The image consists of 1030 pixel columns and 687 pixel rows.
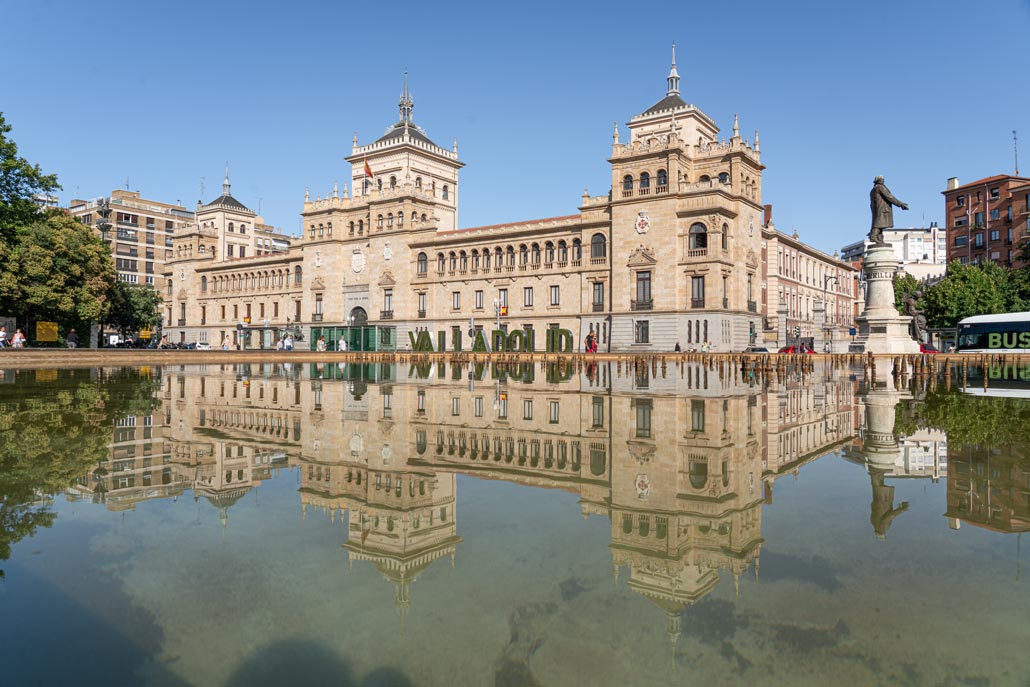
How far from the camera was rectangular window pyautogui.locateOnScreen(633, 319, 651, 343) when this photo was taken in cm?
4353

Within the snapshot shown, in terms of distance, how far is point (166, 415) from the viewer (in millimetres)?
10914

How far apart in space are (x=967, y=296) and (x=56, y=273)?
64129mm

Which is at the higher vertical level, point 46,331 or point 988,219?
point 988,219

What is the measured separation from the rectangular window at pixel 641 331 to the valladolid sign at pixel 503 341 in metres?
4.95

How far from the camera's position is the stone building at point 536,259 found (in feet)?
139

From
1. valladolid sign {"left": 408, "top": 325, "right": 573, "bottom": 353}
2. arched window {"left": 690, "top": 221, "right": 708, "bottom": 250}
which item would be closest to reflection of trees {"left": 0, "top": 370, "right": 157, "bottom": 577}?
valladolid sign {"left": 408, "top": 325, "right": 573, "bottom": 353}

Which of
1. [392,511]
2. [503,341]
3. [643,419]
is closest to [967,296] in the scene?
[503,341]

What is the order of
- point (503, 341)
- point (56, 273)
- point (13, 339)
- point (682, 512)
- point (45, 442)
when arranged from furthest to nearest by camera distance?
1. point (503, 341)
2. point (56, 273)
3. point (13, 339)
4. point (45, 442)
5. point (682, 512)

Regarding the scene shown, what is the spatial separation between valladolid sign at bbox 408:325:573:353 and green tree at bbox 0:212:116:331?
2129 centimetres

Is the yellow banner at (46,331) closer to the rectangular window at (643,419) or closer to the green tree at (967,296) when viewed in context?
the rectangular window at (643,419)

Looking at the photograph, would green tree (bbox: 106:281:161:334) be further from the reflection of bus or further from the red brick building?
the red brick building

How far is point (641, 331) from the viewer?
4388cm

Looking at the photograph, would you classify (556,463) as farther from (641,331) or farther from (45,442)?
(641,331)

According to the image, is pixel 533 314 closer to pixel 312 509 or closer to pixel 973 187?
pixel 312 509
